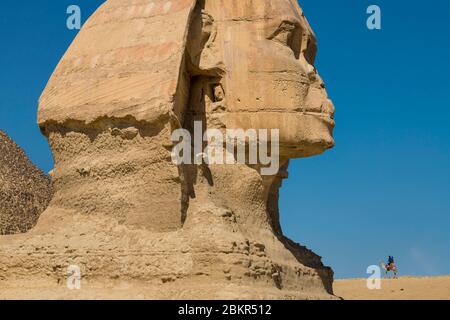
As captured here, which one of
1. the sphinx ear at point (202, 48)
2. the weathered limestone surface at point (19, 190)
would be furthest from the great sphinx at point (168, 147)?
the weathered limestone surface at point (19, 190)

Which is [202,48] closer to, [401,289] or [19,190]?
[401,289]

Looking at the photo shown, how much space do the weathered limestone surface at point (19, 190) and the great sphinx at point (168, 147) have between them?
22.5m

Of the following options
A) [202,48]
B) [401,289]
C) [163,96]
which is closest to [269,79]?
[202,48]

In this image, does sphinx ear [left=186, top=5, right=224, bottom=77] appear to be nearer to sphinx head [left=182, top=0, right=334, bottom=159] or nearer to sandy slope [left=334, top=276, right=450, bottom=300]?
sphinx head [left=182, top=0, right=334, bottom=159]

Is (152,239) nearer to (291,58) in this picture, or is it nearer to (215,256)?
(215,256)

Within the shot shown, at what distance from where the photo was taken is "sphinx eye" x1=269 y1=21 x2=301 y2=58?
38.0 feet

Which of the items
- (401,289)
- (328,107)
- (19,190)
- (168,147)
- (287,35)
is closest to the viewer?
(168,147)

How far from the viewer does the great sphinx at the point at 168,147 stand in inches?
410

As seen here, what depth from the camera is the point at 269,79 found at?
11.4 metres

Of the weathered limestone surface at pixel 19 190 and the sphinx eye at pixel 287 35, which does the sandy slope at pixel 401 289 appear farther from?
the sphinx eye at pixel 287 35

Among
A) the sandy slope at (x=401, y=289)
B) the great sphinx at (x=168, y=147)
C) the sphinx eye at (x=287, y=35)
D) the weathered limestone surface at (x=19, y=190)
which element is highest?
the weathered limestone surface at (x=19, y=190)

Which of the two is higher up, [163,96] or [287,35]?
[287,35]

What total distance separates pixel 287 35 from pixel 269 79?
2.01ft

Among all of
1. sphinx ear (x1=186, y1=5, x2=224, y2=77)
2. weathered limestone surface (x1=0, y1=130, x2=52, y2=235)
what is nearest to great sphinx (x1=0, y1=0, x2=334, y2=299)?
sphinx ear (x1=186, y1=5, x2=224, y2=77)
